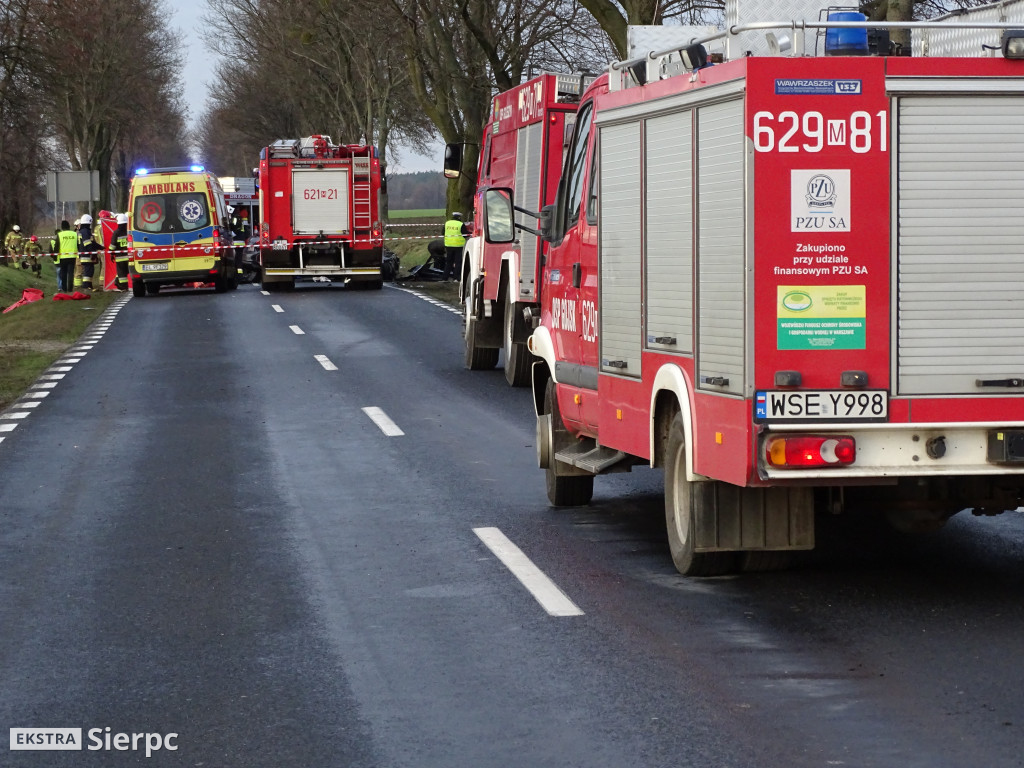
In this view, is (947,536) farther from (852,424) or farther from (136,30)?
(136,30)

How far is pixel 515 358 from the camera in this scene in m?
18.5

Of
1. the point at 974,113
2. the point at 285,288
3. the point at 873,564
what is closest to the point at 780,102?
the point at 974,113

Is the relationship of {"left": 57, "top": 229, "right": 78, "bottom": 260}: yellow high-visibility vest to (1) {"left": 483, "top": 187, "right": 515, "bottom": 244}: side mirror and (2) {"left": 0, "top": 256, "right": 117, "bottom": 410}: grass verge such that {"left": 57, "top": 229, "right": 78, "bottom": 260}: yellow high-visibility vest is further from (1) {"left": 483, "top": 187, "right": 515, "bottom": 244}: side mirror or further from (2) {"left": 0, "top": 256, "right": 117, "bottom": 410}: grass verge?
(1) {"left": 483, "top": 187, "right": 515, "bottom": 244}: side mirror

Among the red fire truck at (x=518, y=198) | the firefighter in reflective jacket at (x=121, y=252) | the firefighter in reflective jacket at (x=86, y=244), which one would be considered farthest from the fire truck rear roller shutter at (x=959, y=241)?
the firefighter in reflective jacket at (x=86, y=244)

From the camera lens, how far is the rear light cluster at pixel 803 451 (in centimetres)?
698

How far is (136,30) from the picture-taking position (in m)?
73.0

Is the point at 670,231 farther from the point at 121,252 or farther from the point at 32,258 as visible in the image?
the point at 32,258

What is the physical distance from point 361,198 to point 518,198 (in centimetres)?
2273

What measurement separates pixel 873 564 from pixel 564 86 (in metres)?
8.63

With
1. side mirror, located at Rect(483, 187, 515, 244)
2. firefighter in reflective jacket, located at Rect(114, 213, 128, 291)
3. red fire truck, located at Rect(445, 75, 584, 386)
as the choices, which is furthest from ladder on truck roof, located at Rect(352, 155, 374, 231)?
side mirror, located at Rect(483, 187, 515, 244)

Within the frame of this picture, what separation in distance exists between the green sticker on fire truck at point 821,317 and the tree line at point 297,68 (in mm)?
11677

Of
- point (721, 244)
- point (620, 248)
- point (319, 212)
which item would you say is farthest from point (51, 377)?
point (319, 212)

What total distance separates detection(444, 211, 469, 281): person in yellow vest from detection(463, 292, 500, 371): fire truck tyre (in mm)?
16280

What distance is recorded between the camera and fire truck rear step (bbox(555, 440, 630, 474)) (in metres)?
9.35
